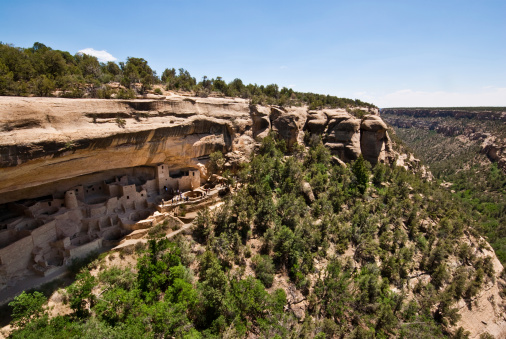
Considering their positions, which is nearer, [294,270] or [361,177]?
[294,270]

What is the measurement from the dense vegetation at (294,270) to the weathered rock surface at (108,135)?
4.87 m

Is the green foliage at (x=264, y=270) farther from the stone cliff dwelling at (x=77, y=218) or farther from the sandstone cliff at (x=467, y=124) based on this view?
the sandstone cliff at (x=467, y=124)

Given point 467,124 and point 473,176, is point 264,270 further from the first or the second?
point 467,124

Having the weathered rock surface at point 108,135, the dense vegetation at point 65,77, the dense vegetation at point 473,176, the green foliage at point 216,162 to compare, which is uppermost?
the dense vegetation at point 65,77

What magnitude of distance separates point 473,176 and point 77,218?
85.0 metres

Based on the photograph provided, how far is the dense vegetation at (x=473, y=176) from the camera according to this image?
44.1 meters

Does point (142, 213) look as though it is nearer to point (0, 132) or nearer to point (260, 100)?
point (0, 132)

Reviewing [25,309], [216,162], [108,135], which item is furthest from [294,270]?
[108,135]

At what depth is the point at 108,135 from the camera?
17.5 m

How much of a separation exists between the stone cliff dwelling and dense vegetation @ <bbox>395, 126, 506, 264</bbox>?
1661 inches

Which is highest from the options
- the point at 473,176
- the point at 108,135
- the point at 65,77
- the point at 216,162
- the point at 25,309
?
the point at 65,77

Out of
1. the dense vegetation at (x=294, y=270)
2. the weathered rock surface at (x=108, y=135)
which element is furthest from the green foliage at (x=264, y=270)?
the weathered rock surface at (x=108, y=135)

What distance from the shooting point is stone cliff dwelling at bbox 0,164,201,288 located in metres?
15.2

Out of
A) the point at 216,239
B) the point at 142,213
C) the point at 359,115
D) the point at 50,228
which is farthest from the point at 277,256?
the point at 359,115
